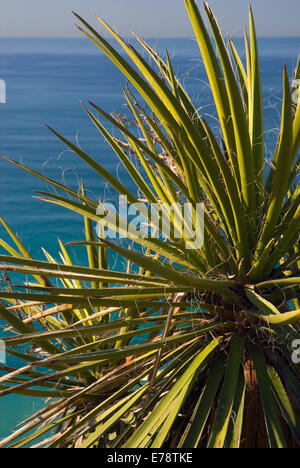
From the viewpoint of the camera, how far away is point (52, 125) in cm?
1243

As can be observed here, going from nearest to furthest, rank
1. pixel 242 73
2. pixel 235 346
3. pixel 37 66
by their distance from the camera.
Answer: pixel 235 346 → pixel 242 73 → pixel 37 66

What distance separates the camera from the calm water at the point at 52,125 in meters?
5.29

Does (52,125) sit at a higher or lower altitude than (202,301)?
higher

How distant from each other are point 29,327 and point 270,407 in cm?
57

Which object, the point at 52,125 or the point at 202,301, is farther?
the point at 52,125

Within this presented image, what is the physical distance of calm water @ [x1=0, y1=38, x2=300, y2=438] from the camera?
17.3 ft

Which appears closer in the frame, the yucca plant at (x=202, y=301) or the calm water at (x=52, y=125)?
the yucca plant at (x=202, y=301)

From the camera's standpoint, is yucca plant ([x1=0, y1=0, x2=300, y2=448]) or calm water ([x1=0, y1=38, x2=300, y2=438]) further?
calm water ([x1=0, y1=38, x2=300, y2=438])

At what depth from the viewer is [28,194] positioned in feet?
30.4

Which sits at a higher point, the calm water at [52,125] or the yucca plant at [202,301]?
the calm water at [52,125]

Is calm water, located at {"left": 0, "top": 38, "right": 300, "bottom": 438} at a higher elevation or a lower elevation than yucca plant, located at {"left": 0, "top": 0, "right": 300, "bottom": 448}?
higher
